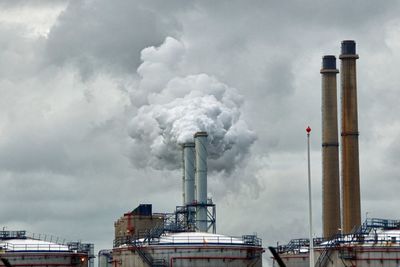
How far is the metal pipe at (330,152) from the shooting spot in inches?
6708

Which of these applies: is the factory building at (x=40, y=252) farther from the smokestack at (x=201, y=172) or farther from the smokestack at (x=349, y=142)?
the smokestack at (x=349, y=142)

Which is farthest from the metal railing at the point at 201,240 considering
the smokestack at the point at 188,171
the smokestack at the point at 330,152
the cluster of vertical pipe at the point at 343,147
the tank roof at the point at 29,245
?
the smokestack at the point at 330,152

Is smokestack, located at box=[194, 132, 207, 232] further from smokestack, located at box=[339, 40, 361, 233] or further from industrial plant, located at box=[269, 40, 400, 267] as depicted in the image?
smokestack, located at box=[339, 40, 361, 233]

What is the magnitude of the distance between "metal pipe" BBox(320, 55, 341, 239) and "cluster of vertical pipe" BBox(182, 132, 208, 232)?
2354 centimetres

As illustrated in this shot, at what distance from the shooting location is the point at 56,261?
124938 mm

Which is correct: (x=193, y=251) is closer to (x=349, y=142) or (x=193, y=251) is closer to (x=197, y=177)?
(x=197, y=177)

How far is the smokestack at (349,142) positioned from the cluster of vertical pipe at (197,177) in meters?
20.9

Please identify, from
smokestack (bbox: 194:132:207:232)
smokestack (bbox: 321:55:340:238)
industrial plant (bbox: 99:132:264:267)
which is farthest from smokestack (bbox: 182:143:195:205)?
smokestack (bbox: 321:55:340:238)

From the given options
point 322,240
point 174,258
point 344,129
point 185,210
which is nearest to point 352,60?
point 344,129

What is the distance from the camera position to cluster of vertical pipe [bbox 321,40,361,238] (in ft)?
535

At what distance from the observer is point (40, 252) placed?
124 m

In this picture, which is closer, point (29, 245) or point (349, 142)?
point (29, 245)

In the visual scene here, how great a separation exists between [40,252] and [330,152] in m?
58.7

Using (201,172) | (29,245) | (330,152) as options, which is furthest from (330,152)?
(29,245)
